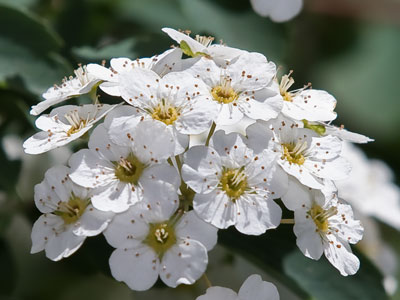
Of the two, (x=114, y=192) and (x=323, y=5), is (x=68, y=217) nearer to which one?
(x=114, y=192)

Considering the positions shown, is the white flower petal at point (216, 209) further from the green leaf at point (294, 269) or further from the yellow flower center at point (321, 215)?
the green leaf at point (294, 269)

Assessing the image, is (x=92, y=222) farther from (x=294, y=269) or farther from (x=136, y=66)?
(x=294, y=269)

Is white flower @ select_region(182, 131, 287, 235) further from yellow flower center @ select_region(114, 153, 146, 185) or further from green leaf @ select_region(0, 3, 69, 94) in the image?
green leaf @ select_region(0, 3, 69, 94)

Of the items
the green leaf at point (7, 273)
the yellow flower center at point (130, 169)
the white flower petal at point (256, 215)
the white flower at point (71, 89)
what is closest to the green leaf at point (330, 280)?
the white flower petal at point (256, 215)

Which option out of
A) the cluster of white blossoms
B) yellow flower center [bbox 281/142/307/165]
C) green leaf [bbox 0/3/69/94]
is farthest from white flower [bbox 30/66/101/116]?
yellow flower center [bbox 281/142/307/165]

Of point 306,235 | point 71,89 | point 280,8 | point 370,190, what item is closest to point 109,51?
point 71,89

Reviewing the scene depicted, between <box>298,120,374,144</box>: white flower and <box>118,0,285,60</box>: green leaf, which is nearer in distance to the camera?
<box>298,120,374,144</box>: white flower
